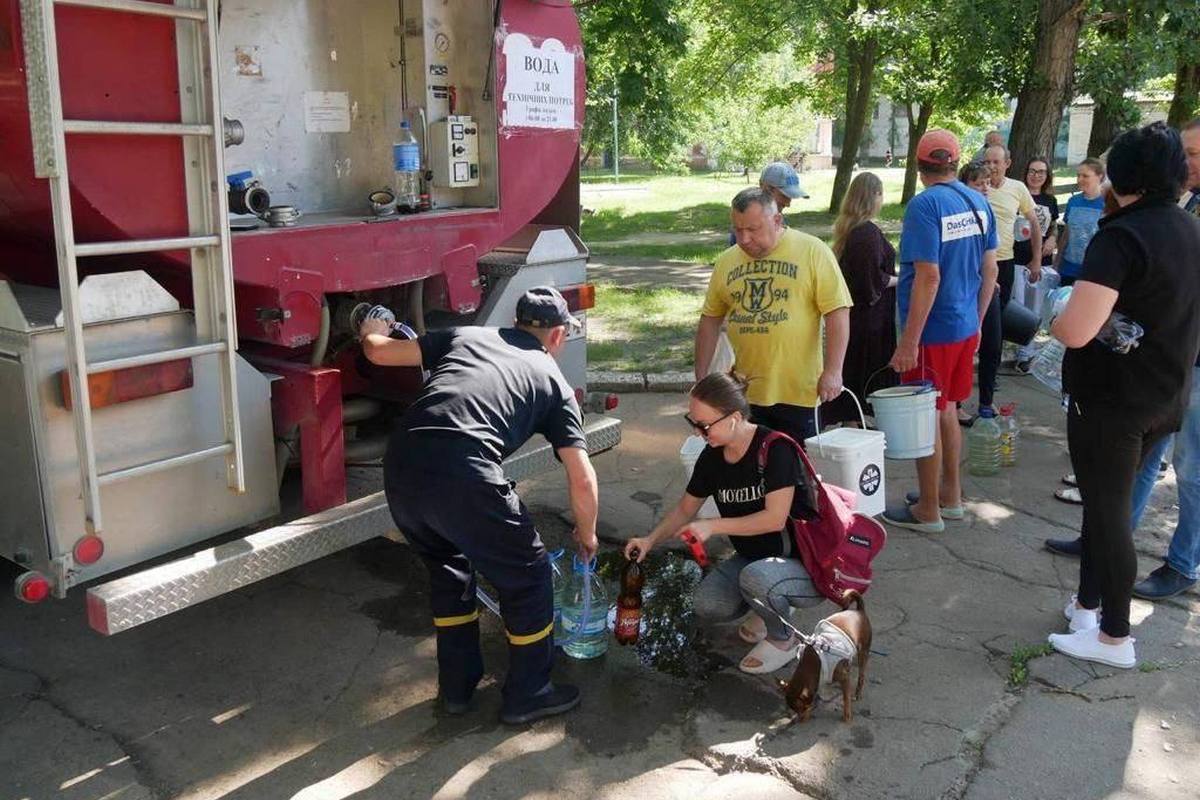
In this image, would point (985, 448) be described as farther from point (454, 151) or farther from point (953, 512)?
point (454, 151)

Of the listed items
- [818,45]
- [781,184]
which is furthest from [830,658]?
[818,45]

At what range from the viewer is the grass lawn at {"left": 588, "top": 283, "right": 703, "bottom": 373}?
8.31 metres

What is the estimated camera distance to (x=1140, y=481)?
4316 millimetres

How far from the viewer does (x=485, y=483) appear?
321 cm

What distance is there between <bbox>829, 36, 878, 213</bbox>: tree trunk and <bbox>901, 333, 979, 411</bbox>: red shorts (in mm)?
14740

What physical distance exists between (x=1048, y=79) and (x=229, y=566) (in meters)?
8.93

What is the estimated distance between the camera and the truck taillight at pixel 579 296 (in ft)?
16.6

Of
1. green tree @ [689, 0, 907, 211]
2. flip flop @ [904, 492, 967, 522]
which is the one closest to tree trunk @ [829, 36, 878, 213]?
green tree @ [689, 0, 907, 211]

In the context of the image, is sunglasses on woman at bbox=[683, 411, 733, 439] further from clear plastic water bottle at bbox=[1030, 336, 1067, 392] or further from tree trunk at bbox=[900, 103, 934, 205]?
tree trunk at bbox=[900, 103, 934, 205]

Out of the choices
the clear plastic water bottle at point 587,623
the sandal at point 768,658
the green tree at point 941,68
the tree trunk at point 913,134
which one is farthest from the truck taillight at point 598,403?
the tree trunk at point 913,134

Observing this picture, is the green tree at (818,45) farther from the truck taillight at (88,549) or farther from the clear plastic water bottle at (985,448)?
the truck taillight at (88,549)

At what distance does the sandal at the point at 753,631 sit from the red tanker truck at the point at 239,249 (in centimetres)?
109

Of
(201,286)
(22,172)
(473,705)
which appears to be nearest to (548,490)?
(473,705)

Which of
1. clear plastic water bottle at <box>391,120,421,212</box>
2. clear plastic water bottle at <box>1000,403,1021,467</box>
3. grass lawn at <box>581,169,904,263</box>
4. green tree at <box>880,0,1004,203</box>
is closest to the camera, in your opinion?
clear plastic water bottle at <box>391,120,421,212</box>
